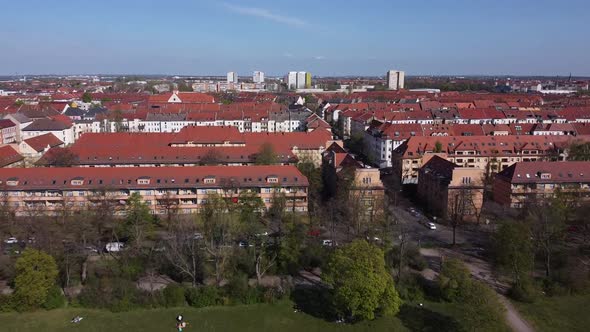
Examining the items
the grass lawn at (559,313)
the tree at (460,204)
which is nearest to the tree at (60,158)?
the tree at (460,204)

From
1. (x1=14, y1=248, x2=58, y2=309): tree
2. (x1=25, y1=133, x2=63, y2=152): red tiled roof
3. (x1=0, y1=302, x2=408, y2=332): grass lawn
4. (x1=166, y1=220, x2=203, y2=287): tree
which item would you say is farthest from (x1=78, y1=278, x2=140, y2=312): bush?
(x1=25, y1=133, x2=63, y2=152): red tiled roof

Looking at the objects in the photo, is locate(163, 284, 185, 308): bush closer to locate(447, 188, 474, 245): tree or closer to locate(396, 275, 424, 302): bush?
locate(396, 275, 424, 302): bush

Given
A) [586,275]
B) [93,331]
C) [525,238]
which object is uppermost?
[525,238]

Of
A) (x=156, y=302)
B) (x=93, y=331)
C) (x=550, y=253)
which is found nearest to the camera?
(x=93, y=331)

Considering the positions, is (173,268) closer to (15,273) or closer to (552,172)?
(15,273)

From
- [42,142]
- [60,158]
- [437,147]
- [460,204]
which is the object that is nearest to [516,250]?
[460,204]

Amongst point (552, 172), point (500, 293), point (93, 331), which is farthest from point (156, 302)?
point (552, 172)
